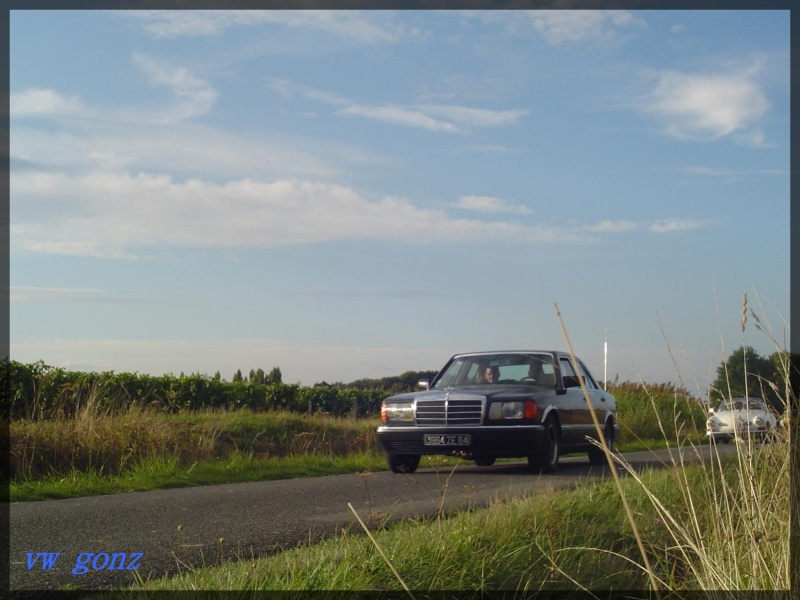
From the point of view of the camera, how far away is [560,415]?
12.6 m

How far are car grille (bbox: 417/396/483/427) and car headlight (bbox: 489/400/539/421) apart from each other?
185 millimetres

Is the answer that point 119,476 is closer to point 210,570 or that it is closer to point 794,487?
point 210,570

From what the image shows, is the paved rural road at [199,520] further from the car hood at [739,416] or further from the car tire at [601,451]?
the car tire at [601,451]

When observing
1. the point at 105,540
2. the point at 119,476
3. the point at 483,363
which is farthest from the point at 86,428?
the point at 105,540

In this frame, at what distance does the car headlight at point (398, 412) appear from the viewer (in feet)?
40.6

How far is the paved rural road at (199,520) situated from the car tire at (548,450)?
113 cm

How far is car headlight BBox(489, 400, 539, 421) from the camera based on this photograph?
11.9 m

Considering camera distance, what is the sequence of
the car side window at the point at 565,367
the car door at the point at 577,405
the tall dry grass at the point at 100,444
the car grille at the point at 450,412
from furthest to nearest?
the car side window at the point at 565,367 → the car door at the point at 577,405 → the car grille at the point at 450,412 → the tall dry grass at the point at 100,444

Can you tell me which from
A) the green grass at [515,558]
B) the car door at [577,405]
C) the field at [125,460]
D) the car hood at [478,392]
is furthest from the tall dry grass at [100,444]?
the green grass at [515,558]

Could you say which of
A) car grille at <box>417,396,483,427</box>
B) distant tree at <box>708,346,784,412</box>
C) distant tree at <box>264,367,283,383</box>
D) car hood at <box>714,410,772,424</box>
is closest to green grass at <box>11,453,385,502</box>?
car grille at <box>417,396,483,427</box>

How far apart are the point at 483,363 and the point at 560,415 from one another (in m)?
1.44

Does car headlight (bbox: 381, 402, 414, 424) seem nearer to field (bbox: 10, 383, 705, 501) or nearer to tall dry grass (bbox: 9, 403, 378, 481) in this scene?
field (bbox: 10, 383, 705, 501)

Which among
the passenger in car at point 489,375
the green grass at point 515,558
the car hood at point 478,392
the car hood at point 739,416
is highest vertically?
the passenger in car at point 489,375

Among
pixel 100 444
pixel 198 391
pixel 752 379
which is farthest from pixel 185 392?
pixel 752 379
